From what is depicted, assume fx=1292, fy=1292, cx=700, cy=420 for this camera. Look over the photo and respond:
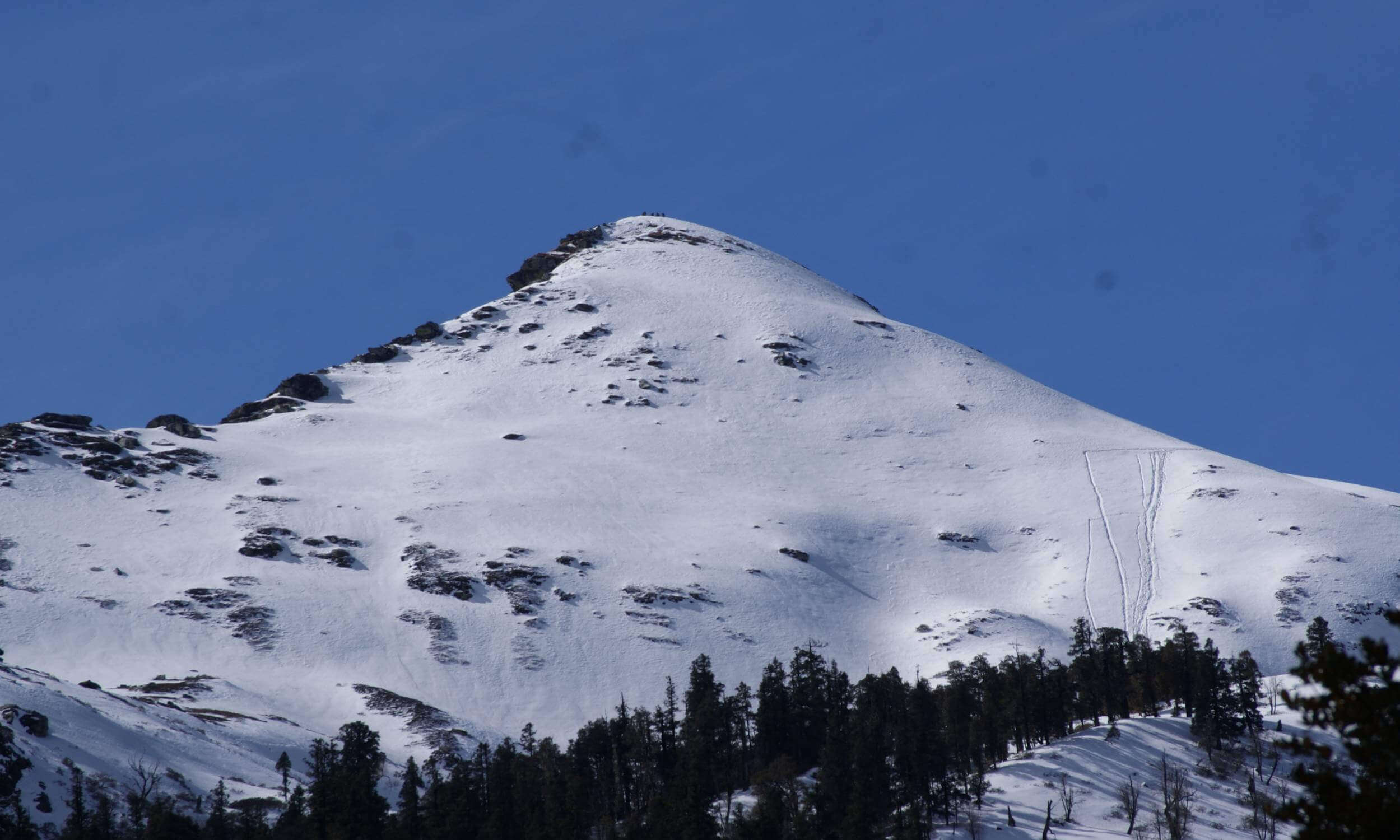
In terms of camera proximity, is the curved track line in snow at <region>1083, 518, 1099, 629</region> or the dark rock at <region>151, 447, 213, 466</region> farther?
the dark rock at <region>151, 447, 213, 466</region>

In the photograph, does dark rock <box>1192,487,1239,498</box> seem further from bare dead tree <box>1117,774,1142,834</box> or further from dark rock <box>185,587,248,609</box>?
dark rock <box>185,587,248,609</box>

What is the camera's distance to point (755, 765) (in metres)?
102

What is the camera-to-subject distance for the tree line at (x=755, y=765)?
257 ft

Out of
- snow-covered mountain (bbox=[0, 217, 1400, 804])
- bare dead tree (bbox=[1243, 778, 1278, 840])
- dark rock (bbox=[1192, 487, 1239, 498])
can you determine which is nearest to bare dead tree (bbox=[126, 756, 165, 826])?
snow-covered mountain (bbox=[0, 217, 1400, 804])

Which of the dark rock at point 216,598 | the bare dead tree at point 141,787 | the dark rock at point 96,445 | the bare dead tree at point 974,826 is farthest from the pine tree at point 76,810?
the dark rock at point 96,445

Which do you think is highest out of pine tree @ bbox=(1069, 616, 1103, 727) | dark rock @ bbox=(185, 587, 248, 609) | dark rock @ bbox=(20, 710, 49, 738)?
dark rock @ bbox=(185, 587, 248, 609)

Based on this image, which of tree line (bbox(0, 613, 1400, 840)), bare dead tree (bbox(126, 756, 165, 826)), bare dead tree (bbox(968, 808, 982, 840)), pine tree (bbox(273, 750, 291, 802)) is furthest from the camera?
pine tree (bbox(273, 750, 291, 802))

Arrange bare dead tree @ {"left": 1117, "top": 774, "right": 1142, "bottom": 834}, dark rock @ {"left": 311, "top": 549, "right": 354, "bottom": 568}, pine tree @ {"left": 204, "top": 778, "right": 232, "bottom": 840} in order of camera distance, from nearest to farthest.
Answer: pine tree @ {"left": 204, "top": 778, "right": 232, "bottom": 840} → bare dead tree @ {"left": 1117, "top": 774, "right": 1142, "bottom": 834} → dark rock @ {"left": 311, "top": 549, "right": 354, "bottom": 568}

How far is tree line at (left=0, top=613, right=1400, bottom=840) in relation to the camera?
3078 inches

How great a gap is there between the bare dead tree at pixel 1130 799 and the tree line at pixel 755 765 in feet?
2.03

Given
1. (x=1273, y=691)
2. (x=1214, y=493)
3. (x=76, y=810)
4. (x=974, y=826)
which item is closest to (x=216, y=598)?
(x=76, y=810)

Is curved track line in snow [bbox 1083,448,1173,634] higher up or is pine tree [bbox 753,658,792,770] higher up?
curved track line in snow [bbox 1083,448,1173,634]

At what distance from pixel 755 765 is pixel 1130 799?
2894 centimetres

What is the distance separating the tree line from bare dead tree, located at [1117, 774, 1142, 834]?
619mm
